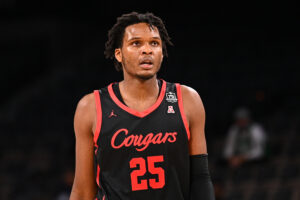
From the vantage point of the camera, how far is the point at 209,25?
12.4m

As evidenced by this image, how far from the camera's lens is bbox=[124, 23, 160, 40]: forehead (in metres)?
2.48

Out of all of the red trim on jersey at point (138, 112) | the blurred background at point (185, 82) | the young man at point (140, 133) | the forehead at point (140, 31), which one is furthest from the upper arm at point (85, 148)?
the blurred background at point (185, 82)

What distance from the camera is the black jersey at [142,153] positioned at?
7.93 ft

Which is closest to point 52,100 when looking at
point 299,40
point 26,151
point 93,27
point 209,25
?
point 26,151

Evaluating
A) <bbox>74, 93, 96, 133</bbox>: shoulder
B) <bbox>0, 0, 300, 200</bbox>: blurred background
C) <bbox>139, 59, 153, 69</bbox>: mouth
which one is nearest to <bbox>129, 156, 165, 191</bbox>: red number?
<bbox>74, 93, 96, 133</bbox>: shoulder

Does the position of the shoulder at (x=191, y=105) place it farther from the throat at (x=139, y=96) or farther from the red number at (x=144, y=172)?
the red number at (x=144, y=172)

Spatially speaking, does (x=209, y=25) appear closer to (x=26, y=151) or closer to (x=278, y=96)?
(x=278, y=96)

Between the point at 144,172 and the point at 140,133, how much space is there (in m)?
0.18

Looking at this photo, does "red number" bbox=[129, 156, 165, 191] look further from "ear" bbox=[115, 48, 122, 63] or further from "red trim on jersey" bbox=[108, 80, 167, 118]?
"ear" bbox=[115, 48, 122, 63]

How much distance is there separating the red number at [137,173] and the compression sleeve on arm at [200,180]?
0.82 feet

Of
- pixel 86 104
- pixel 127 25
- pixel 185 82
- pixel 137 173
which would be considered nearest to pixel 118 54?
pixel 127 25

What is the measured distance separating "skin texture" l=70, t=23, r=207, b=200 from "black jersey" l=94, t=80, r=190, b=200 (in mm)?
52

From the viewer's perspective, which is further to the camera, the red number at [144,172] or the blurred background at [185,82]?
the blurred background at [185,82]

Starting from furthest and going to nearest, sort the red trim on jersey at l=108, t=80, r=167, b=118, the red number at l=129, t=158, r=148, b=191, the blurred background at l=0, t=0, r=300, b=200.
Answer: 1. the blurred background at l=0, t=0, r=300, b=200
2. the red trim on jersey at l=108, t=80, r=167, b=118
3. the red number at l=129, t=158, r=148, b=191
